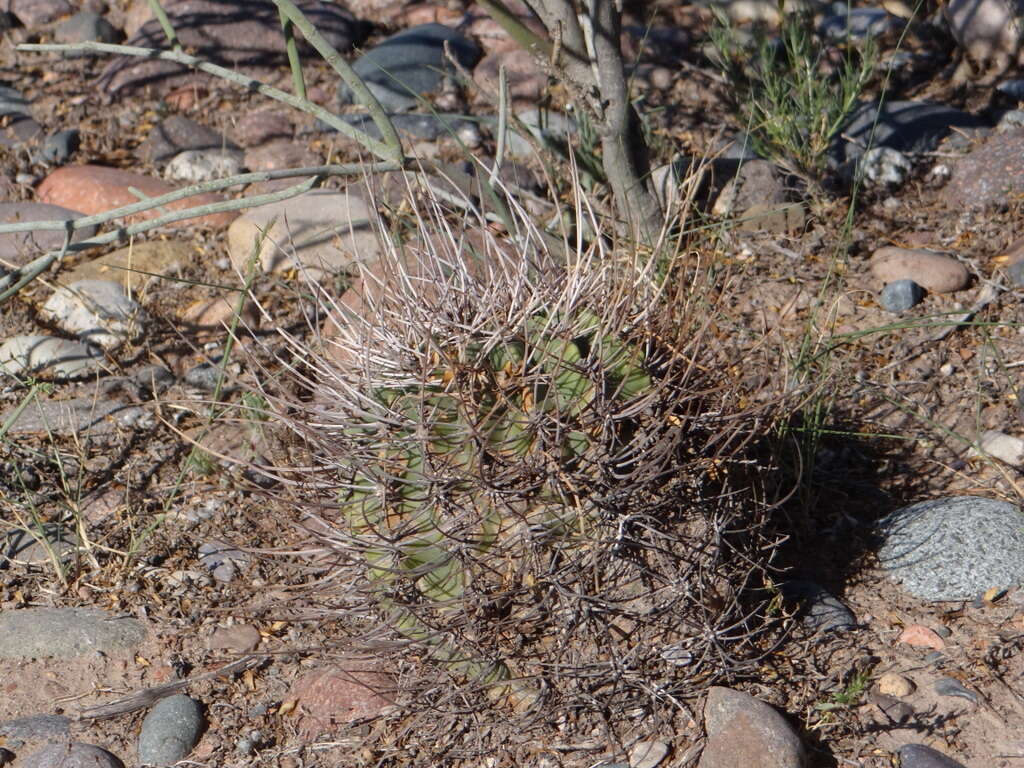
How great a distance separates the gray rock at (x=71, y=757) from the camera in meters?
2.57

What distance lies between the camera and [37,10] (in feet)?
19.7

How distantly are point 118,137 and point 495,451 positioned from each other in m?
3.79

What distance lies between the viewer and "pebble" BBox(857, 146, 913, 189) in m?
4.33

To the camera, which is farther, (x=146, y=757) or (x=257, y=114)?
(x=257, y=114)

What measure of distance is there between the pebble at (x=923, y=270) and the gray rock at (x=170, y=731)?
2707 mm

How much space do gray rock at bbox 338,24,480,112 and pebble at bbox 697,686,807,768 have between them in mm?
3676

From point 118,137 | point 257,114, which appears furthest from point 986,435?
point 118,137

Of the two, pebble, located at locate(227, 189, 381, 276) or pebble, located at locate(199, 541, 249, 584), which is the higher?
pebble, located at locate(227, 189, 381, 276)

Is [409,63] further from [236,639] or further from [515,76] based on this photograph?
[236,639]

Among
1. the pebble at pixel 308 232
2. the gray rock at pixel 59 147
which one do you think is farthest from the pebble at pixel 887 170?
the gray rock at pixel 59 147

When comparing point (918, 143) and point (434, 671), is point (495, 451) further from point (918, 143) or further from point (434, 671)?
point (918, 143)

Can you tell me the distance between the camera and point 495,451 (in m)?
2.18

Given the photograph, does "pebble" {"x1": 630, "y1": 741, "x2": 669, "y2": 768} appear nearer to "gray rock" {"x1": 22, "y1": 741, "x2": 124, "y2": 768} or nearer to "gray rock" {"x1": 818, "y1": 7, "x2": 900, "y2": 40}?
"gray rock" {"x1": 22, "y1": 741, "x2": 124, "y2": 768}

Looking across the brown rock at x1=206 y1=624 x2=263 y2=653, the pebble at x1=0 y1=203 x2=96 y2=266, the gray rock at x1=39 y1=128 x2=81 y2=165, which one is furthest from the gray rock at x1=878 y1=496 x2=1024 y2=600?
the gray rock at x1=39 y1=128 x2=81 y2=165
